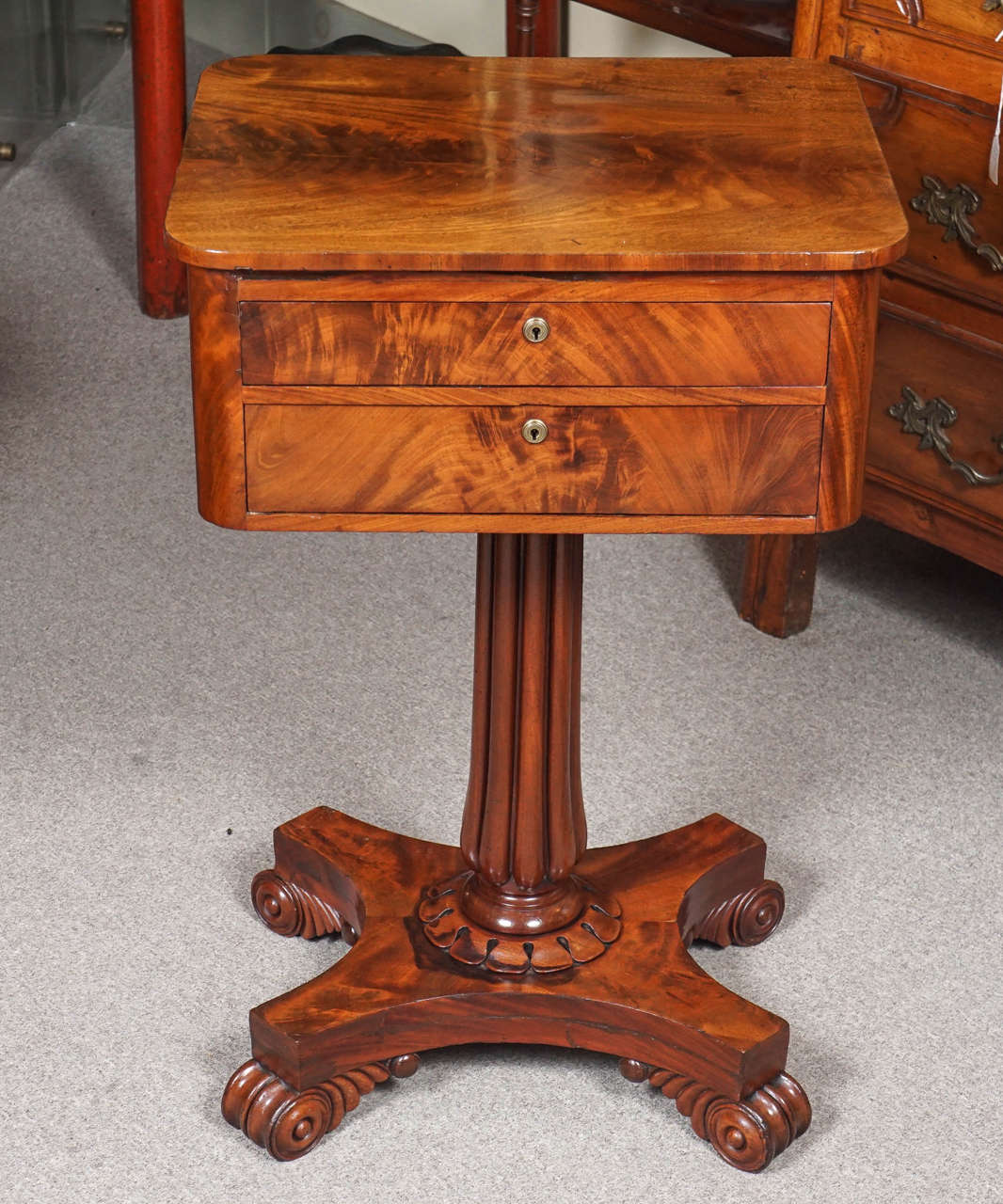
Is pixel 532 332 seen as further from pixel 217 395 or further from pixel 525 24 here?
pixel 525 24

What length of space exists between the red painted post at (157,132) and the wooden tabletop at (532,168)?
134cm

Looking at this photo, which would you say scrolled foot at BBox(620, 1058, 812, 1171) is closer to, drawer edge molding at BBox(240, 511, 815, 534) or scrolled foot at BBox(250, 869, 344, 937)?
scrolled foot at BBox(250, 869, 344, 937)

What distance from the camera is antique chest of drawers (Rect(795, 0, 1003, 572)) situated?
75.0 inches

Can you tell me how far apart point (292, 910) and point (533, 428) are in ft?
2.26

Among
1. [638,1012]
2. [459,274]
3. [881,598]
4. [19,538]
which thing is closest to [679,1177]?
[638,1012]

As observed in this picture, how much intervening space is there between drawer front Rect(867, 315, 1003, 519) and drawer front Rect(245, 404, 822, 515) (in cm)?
75

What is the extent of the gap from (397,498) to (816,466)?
0.29 metres

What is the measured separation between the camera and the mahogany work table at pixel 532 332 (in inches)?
50.4

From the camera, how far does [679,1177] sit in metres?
1.59

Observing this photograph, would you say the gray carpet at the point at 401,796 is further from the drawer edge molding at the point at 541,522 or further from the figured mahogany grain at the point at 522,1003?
the drawer edge molding at the point at 541,522

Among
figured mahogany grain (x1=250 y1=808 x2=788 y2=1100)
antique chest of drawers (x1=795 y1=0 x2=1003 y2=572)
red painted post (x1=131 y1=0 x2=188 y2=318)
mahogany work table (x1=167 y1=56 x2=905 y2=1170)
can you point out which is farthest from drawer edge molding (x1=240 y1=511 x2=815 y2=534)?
red painted post (x1=131 y1=0 x2=188 y2=318)

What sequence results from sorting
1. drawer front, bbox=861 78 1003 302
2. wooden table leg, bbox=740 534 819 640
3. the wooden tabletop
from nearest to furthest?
1. the wooden tabletop
2. drawer front, bbox=861 78 1003 302
3. wooden table leg, bbox=740 534 819 640

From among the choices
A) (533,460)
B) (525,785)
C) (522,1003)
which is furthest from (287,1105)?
(533,460)

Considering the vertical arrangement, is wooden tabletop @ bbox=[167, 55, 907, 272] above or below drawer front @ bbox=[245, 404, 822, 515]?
above
